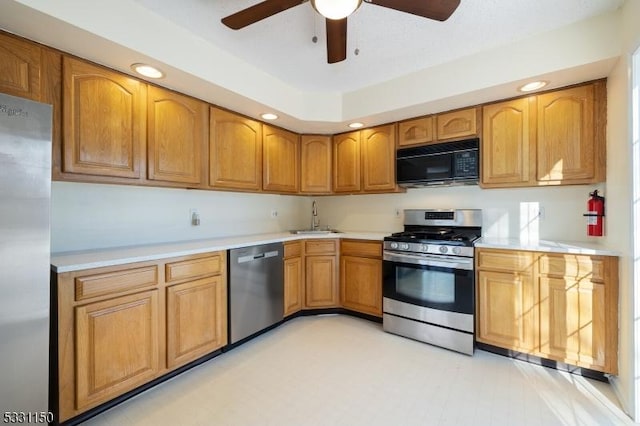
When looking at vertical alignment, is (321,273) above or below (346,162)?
below

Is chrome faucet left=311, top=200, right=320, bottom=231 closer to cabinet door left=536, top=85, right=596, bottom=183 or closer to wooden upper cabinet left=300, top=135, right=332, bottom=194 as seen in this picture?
wooden upper cabinet left=300, top=135, right=332, bottom=194

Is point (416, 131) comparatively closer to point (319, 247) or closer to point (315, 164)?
→ point (315, 164)

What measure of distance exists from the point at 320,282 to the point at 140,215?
1897 mm

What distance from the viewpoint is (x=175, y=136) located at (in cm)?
231

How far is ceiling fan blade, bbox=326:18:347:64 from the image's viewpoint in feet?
5.10

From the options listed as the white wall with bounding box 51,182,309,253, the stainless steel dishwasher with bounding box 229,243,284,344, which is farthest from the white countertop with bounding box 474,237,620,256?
the white wall with bounding box 51,182,309,253

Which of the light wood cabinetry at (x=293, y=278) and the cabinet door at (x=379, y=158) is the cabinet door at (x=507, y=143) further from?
the light wood cabinetry at (x=293, y=278)

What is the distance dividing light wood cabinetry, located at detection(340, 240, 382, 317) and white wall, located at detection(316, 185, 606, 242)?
561mm

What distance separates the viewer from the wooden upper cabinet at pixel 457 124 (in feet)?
8.75

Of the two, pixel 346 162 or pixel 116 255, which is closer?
pixel 116 255

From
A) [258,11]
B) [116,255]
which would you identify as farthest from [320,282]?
[258,11]

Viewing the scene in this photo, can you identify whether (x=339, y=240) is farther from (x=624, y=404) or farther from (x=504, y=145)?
(x=624, y=404)

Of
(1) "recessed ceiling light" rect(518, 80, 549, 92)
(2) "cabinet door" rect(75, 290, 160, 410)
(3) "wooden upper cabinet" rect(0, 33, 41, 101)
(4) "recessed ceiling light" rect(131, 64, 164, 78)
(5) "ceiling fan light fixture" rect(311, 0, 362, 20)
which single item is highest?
(1) "recessed ceiling light" rect(518, 80, 549, 92)

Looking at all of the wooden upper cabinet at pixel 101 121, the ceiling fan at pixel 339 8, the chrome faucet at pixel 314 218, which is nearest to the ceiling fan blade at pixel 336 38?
the ceiling fan at pixel 339 8
